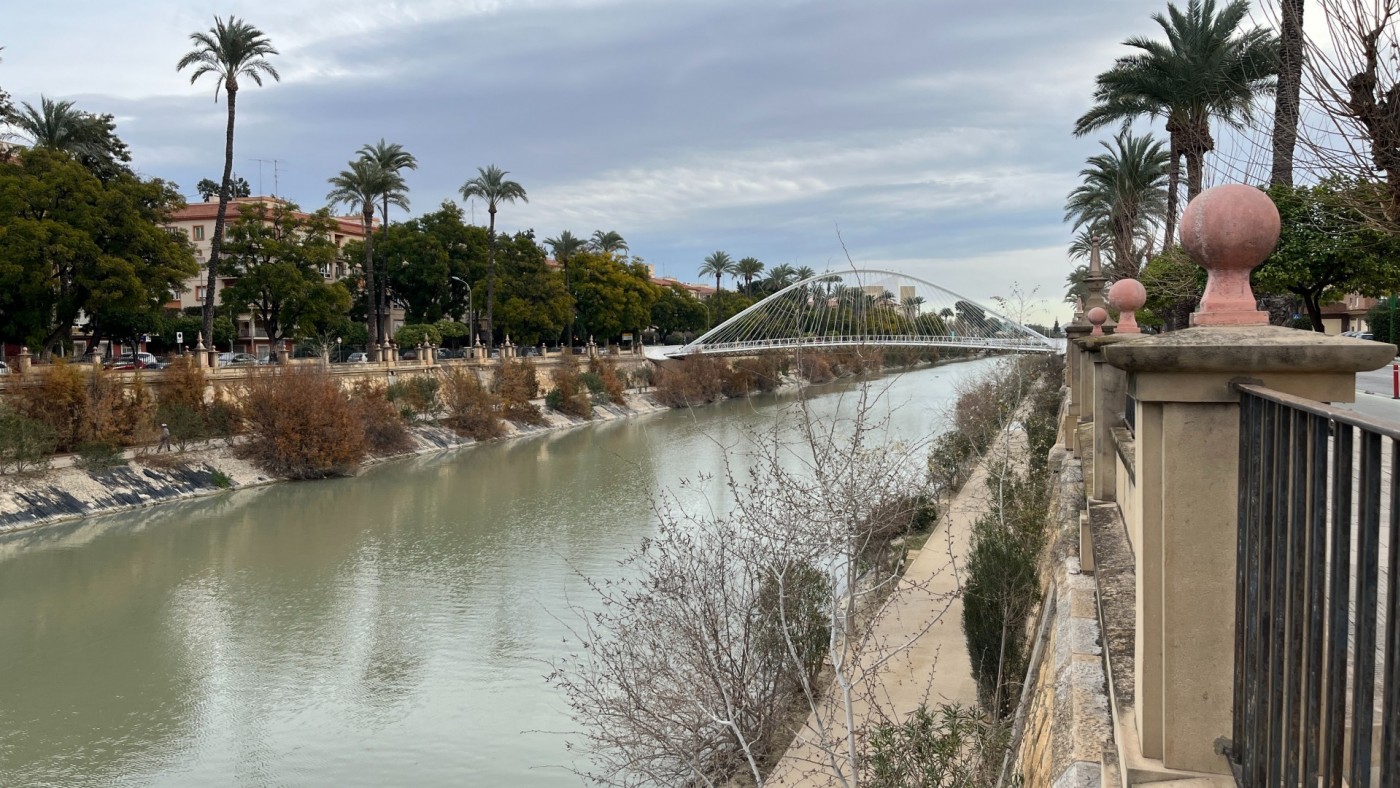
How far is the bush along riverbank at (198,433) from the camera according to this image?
25.3 m

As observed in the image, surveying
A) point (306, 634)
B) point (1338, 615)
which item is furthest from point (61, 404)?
point (1338, 615)

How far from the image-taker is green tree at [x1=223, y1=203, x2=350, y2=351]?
46312mm

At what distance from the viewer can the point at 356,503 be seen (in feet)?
91.5

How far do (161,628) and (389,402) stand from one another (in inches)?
930

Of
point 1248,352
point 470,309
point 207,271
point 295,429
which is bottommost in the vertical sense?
point 295,429

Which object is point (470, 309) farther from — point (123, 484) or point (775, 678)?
point (775, 678)

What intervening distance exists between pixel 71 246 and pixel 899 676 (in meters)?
32.8

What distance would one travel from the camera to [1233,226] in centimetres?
272

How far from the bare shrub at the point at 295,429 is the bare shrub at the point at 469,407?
909 cm

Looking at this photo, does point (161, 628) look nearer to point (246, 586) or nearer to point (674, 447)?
point (246, 586)

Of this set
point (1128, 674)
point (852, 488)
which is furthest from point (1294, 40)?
point (1128, 674)

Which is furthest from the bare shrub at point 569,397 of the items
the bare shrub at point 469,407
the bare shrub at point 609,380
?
the bare shrub at point 469,407

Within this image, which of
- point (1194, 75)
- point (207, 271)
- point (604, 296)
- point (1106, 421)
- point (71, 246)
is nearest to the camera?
point (1106, 421)

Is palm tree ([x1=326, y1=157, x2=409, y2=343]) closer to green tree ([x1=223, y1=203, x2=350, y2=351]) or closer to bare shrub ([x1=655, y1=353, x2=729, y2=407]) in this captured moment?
green tree ([x1=223, y1=203, x2=350, y2=351])
